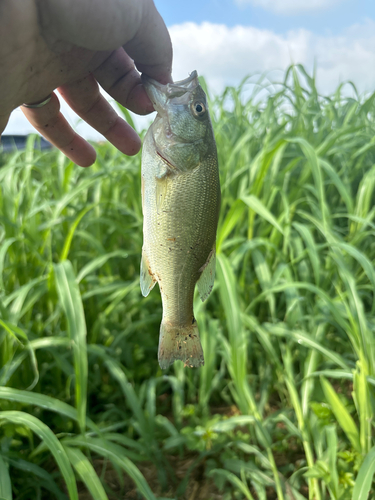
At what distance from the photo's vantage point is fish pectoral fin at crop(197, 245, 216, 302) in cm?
94

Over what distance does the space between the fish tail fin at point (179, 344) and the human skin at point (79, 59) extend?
625mm

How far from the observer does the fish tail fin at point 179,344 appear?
36.6 inches

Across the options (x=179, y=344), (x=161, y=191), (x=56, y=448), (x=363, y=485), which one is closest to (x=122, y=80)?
(x=161, y=191)

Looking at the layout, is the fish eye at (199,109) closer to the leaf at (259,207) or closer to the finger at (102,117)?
the finger at (102,117)

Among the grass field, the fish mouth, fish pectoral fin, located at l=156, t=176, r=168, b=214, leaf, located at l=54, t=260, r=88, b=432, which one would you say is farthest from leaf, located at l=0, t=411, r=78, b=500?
the fish mouth

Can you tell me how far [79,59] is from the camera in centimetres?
107

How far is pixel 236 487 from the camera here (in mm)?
1641

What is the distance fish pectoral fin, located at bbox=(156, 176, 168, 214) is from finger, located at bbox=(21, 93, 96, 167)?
0.59 m

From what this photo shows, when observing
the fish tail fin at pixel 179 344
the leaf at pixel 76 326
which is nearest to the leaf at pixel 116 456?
the leaf at pixel 76 326

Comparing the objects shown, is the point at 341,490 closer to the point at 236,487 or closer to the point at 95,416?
the point at 236,487

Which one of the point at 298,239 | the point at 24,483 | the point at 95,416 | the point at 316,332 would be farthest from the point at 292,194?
the point at 24,483

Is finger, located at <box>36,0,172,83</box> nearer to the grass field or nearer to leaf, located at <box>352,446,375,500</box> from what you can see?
the grass field

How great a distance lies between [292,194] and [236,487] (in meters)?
1.40

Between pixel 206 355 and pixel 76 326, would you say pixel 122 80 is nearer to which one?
pixel 76 326
